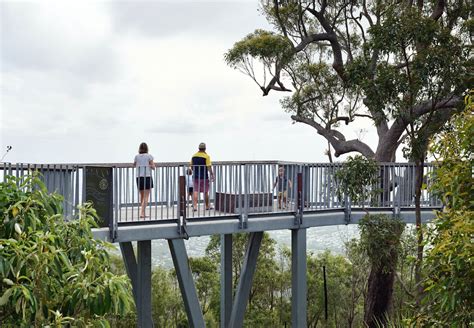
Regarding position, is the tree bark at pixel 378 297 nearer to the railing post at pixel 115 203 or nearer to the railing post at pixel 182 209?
the railing post at pixel 182 209

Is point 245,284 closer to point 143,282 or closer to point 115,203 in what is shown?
point 143,282

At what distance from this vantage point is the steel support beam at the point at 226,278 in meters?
17.0

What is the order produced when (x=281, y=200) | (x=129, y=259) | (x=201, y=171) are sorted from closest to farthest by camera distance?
1. (x=201, y=171)
2. (x=129, y=259)
3. (x=281, y=200)

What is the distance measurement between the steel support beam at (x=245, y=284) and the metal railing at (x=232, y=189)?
123cm

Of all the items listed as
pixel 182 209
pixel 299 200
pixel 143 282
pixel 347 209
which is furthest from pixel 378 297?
pixel 182 209

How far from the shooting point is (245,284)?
651 inches

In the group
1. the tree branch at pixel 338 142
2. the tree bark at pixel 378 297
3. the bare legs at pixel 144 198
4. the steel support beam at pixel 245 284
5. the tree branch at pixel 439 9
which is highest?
the tree branch at pixel 439 9

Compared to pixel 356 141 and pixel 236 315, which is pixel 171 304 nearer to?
pixel 356 141

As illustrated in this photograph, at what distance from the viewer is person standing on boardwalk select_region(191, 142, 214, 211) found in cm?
1423

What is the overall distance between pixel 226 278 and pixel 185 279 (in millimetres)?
2658

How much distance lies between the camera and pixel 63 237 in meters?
5.64

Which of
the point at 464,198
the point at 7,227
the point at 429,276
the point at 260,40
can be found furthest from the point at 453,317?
the point at 260,40

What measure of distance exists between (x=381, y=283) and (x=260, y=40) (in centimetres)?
888

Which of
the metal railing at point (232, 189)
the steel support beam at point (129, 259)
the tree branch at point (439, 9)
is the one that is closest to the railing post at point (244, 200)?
the metal railing at point (232, 189)
